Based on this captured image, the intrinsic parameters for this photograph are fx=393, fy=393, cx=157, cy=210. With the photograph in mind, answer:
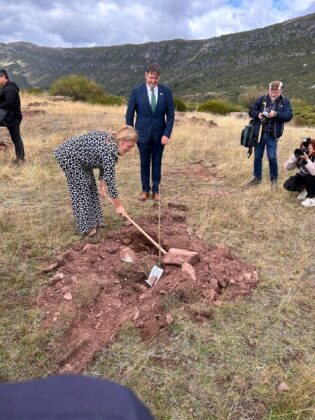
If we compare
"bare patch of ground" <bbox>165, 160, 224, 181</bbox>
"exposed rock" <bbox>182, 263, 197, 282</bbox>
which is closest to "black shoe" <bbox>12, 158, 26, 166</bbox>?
"bare patch of ground" <bbox>165, 160, 224, 181</bbox>

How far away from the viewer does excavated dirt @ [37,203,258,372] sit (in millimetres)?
3111

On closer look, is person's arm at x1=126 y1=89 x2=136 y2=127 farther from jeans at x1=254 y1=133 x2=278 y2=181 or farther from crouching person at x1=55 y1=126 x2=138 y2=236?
jeans at x1=254 y1=133 x2=278 y2=181

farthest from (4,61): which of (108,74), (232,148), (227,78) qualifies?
(232,148)

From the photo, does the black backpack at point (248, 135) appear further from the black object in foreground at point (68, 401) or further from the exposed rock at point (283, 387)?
the black object in foreground at point (68, 401)

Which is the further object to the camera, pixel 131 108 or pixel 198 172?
pixel 198 172

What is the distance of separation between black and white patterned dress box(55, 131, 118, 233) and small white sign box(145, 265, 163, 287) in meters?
0.85

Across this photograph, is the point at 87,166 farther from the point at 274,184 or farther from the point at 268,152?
the point at 274,184

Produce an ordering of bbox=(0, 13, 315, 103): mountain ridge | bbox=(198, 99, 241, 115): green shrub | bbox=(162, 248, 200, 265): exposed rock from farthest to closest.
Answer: bbox=(0, 13, 315, 103): mountain ridge → bbox=(198, 99, 241, 115): green shrub → bbox=(162, 248, 200, 265): exposed rock

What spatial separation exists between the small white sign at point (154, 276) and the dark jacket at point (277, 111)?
380 centimetres

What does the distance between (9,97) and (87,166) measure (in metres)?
3.96

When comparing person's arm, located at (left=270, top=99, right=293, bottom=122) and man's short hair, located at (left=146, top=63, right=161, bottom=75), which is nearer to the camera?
man's short hair, located at (left=146, top=63, right=161, bottom=75)

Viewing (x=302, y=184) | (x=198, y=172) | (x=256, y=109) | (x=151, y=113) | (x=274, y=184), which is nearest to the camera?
(x=151, y=113)

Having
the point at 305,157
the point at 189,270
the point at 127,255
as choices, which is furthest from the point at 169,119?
the point at 189,270

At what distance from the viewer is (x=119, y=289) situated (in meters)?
3.65
